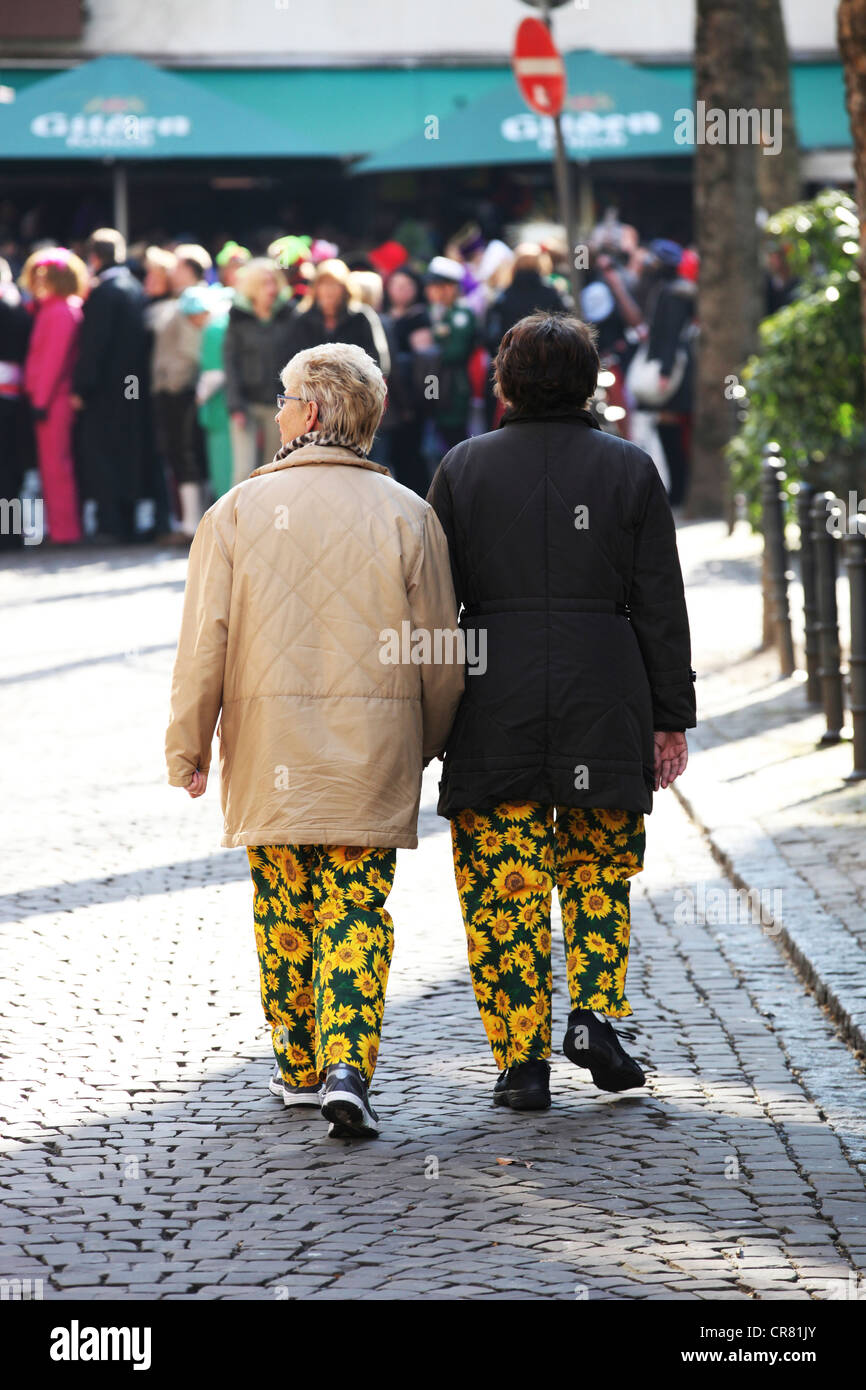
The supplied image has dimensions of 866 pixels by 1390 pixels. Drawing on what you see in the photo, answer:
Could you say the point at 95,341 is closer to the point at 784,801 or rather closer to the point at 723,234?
the point at 723,234

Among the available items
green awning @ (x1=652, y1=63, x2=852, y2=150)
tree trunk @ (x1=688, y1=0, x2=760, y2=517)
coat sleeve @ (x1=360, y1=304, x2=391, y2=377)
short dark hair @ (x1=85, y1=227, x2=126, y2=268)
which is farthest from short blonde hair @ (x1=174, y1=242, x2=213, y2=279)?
green awning @ (x1=652, y1=63, x2=852, y2=150)

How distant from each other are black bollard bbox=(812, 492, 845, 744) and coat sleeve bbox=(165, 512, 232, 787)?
18.1ft

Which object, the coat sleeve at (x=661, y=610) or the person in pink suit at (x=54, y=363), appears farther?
the person in pink suit at (x=54, y=363)

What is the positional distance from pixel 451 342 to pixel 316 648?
14.7 m

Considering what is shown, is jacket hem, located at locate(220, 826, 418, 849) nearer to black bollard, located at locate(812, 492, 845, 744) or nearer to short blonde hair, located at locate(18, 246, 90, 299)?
black bollard, located at locate(812, 492, 845, 744)

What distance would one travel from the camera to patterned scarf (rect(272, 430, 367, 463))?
552cm

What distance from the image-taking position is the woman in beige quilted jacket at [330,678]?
5.37m

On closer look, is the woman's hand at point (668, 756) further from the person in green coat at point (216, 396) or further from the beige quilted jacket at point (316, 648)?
the person in green coat at point (216, 396)

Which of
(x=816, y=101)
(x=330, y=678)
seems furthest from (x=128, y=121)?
(x=330, y=678)

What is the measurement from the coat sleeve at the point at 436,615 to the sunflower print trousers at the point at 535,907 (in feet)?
0.89

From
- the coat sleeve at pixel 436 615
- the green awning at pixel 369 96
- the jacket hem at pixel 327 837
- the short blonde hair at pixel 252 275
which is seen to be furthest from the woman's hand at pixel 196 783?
the green awning at pixel 369 96
